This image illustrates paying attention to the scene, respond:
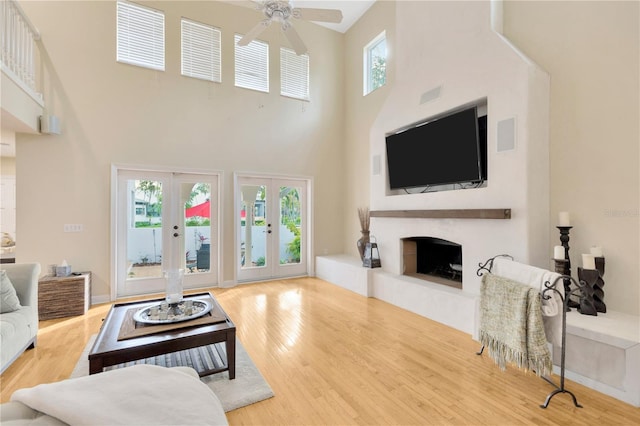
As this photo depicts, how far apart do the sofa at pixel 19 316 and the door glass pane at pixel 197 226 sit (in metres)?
2.38

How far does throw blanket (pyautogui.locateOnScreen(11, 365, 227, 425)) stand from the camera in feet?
3.01

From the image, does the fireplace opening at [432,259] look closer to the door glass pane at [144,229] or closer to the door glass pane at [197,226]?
the door glass pane at [197,226]

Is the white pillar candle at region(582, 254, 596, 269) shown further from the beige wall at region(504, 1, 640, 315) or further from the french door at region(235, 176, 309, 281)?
the french door at region(235, 176, 309, 281)

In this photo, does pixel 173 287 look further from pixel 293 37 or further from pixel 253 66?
pixel 253 66

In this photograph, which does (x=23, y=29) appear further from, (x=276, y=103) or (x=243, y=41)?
(x=276, y=103)

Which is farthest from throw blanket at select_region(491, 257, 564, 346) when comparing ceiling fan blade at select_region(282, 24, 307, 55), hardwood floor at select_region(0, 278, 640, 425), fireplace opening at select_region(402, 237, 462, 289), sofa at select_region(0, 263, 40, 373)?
sofa at select_region(0, 263, 40, 373)

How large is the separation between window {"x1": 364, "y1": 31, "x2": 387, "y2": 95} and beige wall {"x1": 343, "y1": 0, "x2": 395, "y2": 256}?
4.2 inches

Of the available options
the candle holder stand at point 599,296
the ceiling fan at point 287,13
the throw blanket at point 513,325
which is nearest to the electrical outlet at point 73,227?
the ceiling fan at point 287,13

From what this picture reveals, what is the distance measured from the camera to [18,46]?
382cm

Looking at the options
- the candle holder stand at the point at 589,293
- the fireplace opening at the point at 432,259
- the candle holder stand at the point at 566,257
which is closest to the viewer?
the candle holder stand at the point at 589,293

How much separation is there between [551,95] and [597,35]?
1.91 ft

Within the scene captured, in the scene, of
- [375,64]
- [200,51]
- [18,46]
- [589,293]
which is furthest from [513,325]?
[18,46]

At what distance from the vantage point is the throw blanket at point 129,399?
92cm

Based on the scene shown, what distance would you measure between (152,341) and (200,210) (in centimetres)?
351
